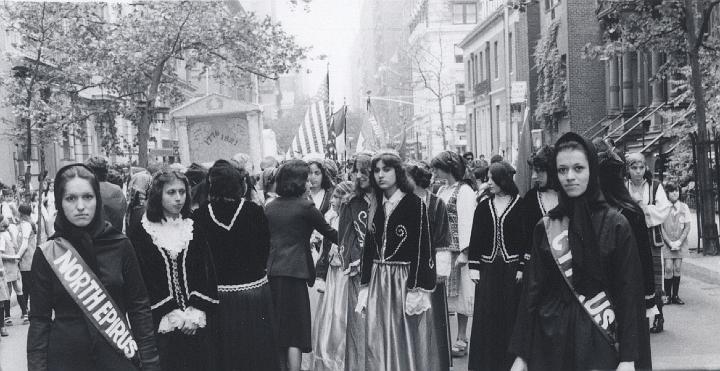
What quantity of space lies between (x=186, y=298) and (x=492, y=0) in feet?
144

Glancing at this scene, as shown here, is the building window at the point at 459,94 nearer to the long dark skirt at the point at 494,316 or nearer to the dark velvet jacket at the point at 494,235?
the dark velvet jacket at the point at 494,235

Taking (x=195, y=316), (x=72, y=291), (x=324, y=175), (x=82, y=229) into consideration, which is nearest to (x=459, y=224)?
(x=324, y=175)

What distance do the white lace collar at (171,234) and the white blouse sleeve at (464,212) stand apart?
400 centimetres

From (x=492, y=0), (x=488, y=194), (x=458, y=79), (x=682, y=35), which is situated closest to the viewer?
(x=488, y=194)

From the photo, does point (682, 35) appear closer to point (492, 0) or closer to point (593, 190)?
point (593, 190)

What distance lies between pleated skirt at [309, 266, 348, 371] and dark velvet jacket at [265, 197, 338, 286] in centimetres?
69

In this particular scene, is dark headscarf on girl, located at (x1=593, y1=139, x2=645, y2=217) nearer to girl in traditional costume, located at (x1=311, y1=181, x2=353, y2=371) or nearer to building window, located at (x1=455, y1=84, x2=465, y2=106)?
girl in traditional costume, located at (x1=311, y1=181, x2=353, y2=371)

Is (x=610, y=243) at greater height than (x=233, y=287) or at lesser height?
greater

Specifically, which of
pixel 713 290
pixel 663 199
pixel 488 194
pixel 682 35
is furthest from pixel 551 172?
pixel 682 35

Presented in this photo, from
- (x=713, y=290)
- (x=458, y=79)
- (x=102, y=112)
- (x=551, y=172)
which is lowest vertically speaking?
(x=713, y=290)

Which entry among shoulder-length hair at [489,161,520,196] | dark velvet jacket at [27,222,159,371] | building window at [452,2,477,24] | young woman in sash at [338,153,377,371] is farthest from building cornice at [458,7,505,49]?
dark velvet jacket at [27,222,159,371]

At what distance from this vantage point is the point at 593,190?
4.11 m

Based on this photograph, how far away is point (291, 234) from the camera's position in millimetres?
7020

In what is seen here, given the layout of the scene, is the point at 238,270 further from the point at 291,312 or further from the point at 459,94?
the point at 459,94
